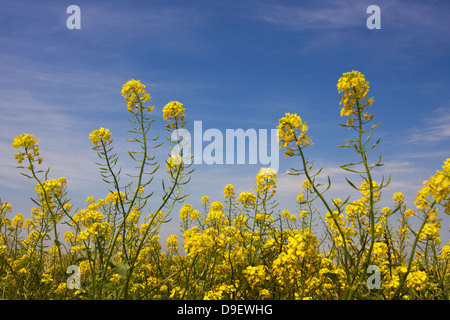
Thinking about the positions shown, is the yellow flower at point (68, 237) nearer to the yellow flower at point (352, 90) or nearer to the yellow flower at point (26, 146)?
the yellow flower at point (26, 146)

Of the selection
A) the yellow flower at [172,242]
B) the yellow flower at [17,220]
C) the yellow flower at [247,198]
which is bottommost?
the yellow flower at [172,242]

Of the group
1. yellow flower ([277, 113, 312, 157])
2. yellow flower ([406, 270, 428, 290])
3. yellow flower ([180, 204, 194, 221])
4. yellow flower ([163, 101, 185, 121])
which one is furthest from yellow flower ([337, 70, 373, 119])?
yellow flower ([180, 204, 194, 221])

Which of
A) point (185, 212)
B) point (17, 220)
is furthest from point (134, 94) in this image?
point (17, 220)

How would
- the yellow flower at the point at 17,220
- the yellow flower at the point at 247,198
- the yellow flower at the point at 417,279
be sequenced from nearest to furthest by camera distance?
the yellow flower at the point at 417,279
the yellow flower at the point at 247,198
the yellow flower at the point at 17,220

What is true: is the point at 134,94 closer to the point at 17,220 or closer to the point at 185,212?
the point at 185,212

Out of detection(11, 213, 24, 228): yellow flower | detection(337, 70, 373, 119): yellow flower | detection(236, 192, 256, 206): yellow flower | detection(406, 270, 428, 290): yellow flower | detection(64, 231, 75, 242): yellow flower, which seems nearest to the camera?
detection(337, 70, 373, 119): yellow flower

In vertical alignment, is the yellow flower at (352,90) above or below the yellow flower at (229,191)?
above

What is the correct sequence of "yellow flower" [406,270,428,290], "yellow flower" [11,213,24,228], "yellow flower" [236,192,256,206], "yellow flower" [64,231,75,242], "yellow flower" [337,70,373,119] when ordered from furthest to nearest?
"yellow flower" [11,213,24,228], "yellow flower" [64,231,75,242], "yellow flower" [236,192,256,206], "yellow flower" [406,270,428,290], "yellow flower" [337,70,373,119]

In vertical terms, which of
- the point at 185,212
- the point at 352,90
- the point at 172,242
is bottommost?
the point at 172,242

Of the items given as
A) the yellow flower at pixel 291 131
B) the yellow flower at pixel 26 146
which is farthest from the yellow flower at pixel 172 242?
the yellow flower at pixel 291 131

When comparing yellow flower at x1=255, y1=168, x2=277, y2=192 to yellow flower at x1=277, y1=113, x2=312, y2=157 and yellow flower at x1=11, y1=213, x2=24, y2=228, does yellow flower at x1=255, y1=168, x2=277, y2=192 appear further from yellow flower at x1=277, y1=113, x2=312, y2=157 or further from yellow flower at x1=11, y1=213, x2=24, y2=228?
yellow flower at x1=11, y1=213, x2=24, y2=228

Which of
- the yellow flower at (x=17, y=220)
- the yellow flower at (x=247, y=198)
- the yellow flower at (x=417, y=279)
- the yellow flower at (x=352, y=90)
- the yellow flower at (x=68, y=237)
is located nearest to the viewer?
the yellow flower at (x=352, y=90)
